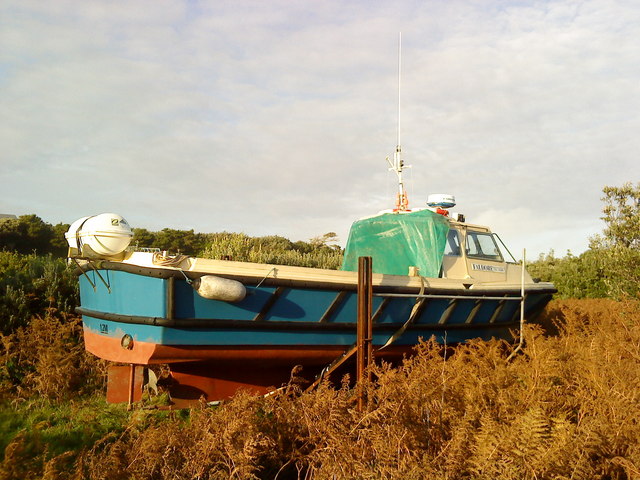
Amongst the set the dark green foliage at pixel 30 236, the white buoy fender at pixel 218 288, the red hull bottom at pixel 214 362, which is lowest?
the red hull bottom at pixel 214 362

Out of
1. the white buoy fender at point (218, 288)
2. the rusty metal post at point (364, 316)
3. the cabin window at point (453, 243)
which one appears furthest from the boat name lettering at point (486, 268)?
the white buoy fender at point (218, 288)

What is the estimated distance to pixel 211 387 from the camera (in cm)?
613

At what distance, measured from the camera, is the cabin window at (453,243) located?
8.33 m

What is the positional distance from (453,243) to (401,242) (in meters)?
0.87

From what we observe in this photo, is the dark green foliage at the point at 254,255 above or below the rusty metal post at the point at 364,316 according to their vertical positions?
above

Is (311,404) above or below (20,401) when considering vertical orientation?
above

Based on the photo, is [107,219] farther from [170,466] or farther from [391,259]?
[391,259]

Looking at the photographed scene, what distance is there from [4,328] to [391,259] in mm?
6227

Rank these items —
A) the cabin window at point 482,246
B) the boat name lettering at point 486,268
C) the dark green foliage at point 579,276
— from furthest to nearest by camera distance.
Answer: the dark green foliage at point 579,276, the cabin window at point 482,246, the boat name lettering at point 486,268

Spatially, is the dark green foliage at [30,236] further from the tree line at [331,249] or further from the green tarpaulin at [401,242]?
the green tarpaulin at [401,242]

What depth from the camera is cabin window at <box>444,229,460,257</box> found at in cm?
833

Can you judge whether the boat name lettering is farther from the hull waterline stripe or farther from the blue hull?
the hull waterline stripe

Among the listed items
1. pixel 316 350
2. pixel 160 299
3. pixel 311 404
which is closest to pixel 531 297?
pixel 316 350

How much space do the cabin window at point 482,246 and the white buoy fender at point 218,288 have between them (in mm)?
4538
